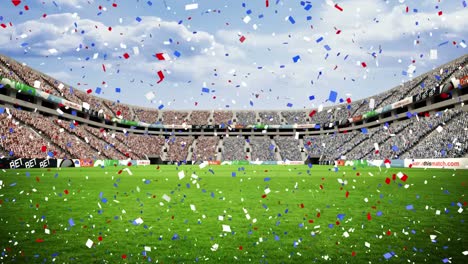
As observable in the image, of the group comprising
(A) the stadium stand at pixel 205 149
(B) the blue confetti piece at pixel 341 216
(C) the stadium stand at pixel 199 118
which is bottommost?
(A) the stadium stand at pixel 205 149

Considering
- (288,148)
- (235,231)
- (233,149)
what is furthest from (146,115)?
(235,231)

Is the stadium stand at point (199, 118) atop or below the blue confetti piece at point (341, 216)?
atop

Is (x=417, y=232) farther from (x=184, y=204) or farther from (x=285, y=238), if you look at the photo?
(x=184, y=204)

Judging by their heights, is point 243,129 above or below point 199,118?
below

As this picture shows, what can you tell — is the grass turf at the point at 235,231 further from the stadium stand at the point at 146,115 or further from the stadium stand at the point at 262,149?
the stadium stand at the point at 146,115

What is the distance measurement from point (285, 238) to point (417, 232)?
2340 mm

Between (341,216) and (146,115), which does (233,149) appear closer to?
(146,115)

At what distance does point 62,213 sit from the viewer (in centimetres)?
792

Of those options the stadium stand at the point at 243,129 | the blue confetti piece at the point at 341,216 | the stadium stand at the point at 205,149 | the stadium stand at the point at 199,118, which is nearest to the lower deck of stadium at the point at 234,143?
the stadium stand at the point at 205,149

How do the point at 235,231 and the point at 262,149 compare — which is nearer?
the point at 235,231

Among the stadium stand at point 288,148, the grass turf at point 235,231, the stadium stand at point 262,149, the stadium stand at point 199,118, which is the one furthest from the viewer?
the stadium stand at point 199,118

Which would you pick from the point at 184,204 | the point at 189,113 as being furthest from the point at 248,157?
the point at 184,204

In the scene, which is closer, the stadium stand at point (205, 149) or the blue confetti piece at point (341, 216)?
the blue confetti piece at point (341, 216)

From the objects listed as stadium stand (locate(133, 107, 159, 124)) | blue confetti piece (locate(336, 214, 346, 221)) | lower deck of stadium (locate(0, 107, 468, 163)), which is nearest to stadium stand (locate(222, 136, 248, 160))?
lower deck of stadium (locate(0, 107, 468, 163))
